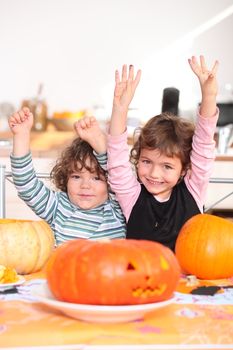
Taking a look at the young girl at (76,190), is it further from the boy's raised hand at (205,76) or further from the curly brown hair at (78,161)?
the boy's raised hand at (205,76)

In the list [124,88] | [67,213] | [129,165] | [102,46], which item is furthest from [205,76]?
[102,46]

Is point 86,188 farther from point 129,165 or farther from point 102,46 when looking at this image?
point 102,46

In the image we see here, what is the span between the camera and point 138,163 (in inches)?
73.0

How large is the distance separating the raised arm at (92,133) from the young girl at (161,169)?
0.12 feet

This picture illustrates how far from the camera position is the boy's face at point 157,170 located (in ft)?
5.87

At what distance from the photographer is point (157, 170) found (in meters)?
1.79

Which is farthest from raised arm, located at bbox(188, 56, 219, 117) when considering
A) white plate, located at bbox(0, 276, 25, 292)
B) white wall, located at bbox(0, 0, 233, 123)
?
white wall, located at bbox(0, 0, 233, 123)

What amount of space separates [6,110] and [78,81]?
0.64 metres

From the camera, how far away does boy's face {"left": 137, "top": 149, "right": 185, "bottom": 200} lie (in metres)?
1.79

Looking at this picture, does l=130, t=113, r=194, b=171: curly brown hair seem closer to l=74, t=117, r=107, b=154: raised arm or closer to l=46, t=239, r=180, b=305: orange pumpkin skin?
l=74, t=117, r=107, b=154: raised arm

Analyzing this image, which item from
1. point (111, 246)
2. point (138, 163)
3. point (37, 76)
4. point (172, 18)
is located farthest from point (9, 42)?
point (111, 246)

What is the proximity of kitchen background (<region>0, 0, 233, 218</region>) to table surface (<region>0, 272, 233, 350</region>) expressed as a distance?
173 inches

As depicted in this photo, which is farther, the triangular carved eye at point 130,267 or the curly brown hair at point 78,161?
the curly brown hair at point 78,161

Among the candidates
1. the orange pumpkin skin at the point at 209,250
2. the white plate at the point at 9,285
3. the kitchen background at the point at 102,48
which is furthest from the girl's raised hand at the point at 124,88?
the kitchen background at the point at 102,48
